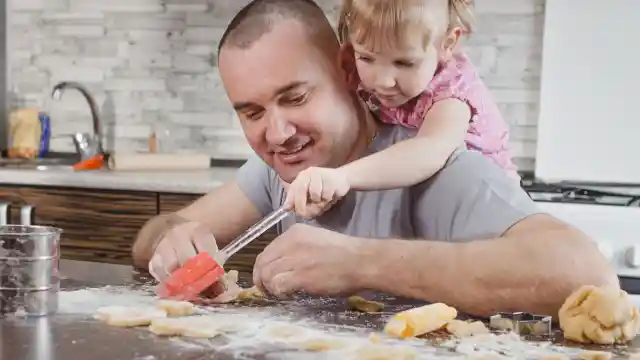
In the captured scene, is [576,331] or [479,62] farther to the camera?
[479,62]

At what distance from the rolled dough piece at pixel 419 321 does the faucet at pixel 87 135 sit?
1.82 metres

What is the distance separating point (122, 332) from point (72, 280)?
0.37m

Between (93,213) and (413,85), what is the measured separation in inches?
47.3

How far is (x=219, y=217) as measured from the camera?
5.39 feet

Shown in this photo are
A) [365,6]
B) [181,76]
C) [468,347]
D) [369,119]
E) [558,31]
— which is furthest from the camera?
[181,76]

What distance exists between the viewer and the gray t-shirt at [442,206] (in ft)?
4.21

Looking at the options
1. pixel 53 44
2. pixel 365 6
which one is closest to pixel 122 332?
pixel 365 6

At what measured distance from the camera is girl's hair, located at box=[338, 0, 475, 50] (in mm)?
1327

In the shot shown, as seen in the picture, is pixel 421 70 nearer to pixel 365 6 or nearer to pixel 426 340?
pixel 365 6

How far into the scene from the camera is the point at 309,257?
4.09ft

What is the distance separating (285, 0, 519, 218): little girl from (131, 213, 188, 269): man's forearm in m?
0.32

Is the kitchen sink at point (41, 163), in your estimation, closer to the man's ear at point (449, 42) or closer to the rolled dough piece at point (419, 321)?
the man's ear at point (449, 42)

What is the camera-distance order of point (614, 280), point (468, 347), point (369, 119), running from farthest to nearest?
point (369, 119)
point (614, 280)
point (468, 347)

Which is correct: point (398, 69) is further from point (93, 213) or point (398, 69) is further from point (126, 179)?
point (93, 213)
